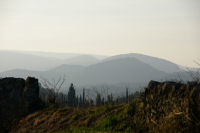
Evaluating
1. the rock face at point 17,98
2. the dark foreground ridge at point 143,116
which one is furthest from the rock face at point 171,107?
the rock face at point 17,98

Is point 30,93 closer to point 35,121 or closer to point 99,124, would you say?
point 35,121

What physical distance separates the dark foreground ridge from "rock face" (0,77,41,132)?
125 centimetres

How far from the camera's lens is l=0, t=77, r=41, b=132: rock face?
22891mm

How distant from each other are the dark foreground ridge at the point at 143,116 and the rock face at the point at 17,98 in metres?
1.25

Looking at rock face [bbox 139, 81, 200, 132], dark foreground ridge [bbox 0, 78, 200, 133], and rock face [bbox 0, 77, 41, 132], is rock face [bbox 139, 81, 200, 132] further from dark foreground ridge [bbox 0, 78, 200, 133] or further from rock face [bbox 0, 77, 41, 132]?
rock face [bbox 0, 77, 41, 132]

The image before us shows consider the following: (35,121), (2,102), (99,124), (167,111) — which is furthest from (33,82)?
(167,111)

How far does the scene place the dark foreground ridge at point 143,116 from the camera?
10.9m

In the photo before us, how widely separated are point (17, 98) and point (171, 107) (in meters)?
16.3

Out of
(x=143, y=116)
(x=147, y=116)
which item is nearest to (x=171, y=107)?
(x=147, y=116)

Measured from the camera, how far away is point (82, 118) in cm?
1706

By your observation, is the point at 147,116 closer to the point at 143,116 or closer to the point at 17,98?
the point at 143,116

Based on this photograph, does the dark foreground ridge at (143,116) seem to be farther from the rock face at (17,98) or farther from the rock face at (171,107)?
the rock face at (17,98)

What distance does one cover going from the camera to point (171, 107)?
12070 millimetres

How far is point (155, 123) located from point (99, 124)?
3783 millimetres
